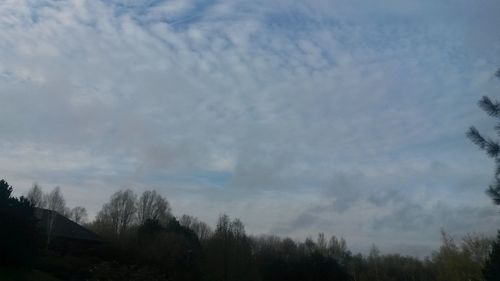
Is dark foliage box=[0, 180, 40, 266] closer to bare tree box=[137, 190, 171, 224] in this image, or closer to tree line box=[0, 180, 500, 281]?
tree line box=[0, 180, 500, 281]

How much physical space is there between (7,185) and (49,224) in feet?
69.9

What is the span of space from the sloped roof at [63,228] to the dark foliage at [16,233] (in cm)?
2240

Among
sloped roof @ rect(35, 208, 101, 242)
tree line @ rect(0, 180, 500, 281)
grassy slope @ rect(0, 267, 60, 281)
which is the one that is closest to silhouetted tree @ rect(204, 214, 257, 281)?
tree line @ rect(0, 180, 500, 281)

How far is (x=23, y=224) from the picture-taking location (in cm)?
2808

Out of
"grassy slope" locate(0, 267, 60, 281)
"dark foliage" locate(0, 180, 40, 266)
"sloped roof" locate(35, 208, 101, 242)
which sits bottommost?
"grassy slope" locate(0, 267, 60, 281)

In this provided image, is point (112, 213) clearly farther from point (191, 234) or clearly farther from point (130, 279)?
point (130, 279)

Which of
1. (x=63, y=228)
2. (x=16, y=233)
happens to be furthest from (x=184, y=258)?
(x=16, y=233)

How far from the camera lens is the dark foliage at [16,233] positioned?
89.6 ft

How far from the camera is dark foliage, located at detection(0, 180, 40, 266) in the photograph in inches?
1075

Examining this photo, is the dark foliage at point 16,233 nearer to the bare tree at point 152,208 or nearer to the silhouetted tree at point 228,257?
the silhouetted tree at point 228,257

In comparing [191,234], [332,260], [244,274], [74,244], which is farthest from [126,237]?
[332,260]

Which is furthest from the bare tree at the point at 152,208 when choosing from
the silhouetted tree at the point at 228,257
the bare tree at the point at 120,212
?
the silhouetted tree at the point at 228,257

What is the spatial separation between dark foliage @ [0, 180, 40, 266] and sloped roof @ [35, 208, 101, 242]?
22398 mm

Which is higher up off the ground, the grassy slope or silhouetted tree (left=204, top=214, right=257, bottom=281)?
silhouetted tree (left=204, top=214, right=257, bottom=281)
